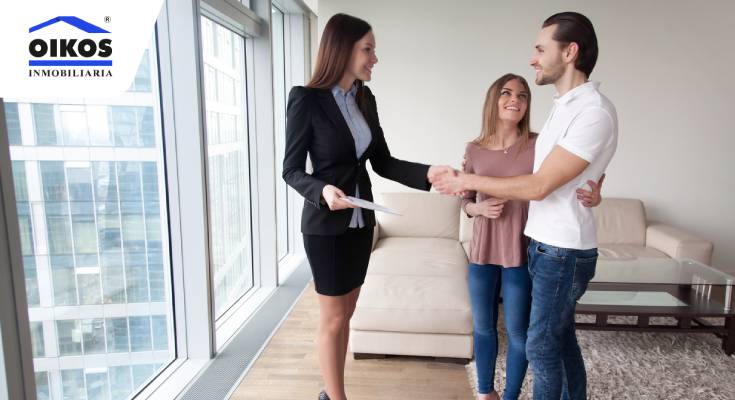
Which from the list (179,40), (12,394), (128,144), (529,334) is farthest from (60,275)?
(529,334)

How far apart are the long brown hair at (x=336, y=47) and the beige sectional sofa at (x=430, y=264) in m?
1.32

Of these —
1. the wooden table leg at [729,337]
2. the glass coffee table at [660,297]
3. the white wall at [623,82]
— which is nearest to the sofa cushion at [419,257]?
the glass coffee table at [660,297]

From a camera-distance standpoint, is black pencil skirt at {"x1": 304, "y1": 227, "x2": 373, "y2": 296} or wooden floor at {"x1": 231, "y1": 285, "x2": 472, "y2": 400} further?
wooden floor at {"x1": 231, "y1": 285, "x2": 472, "y2": 400}

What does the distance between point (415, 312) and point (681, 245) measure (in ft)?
7.36

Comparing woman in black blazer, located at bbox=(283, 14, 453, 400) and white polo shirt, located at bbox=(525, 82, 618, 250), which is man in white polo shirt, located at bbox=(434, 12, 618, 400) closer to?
white polo shirt, located at bbox=(525, 82, 618, 250)

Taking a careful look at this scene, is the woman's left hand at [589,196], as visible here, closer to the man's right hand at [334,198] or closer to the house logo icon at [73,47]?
the man's right hand at [334,198]

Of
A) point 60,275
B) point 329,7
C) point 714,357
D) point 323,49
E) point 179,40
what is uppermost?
point 329,7

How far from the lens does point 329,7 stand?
3.99 m

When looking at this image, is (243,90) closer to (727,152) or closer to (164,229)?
(164,229)

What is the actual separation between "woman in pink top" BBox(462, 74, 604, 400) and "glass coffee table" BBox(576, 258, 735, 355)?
2.64 ft

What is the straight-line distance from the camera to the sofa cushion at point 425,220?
3789mm

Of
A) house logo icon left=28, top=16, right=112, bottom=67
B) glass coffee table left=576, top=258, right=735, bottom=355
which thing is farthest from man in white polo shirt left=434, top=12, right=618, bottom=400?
house logo icon left=28, top=16, right=112, bottom=67

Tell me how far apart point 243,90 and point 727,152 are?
13.6ft

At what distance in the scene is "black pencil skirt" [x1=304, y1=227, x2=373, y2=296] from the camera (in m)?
1.61
